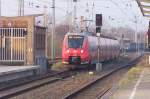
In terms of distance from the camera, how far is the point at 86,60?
4019 centimetres

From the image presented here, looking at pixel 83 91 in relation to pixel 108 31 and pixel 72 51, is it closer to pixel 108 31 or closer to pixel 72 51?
pixel 72 51

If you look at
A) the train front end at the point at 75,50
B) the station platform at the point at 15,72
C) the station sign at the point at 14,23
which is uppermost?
the station sign at the point at 14,23

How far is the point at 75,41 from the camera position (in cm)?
4031

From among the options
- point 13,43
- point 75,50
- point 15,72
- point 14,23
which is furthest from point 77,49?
point 15,72

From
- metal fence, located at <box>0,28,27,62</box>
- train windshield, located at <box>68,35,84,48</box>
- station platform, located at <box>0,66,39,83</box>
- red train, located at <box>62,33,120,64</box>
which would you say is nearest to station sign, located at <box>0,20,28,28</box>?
metal fence, located at <box>0,28,27,62</box>

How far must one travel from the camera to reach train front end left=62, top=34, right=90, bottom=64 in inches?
1576

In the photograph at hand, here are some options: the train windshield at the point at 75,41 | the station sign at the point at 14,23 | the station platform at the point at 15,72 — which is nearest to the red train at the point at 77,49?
the train windshield at the point at 75,41

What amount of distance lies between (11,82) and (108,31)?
287ft

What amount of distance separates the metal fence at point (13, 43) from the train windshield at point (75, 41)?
6.15 metres

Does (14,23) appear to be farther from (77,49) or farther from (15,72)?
(15,72)

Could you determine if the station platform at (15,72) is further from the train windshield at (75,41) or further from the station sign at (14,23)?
the train windshield at (75,41)

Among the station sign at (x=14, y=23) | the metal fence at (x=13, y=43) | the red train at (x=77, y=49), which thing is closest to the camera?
the metal fence at (x=13, y=43)

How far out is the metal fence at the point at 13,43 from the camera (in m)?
34.6

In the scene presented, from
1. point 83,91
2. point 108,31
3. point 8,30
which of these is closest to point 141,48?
point 108,31
